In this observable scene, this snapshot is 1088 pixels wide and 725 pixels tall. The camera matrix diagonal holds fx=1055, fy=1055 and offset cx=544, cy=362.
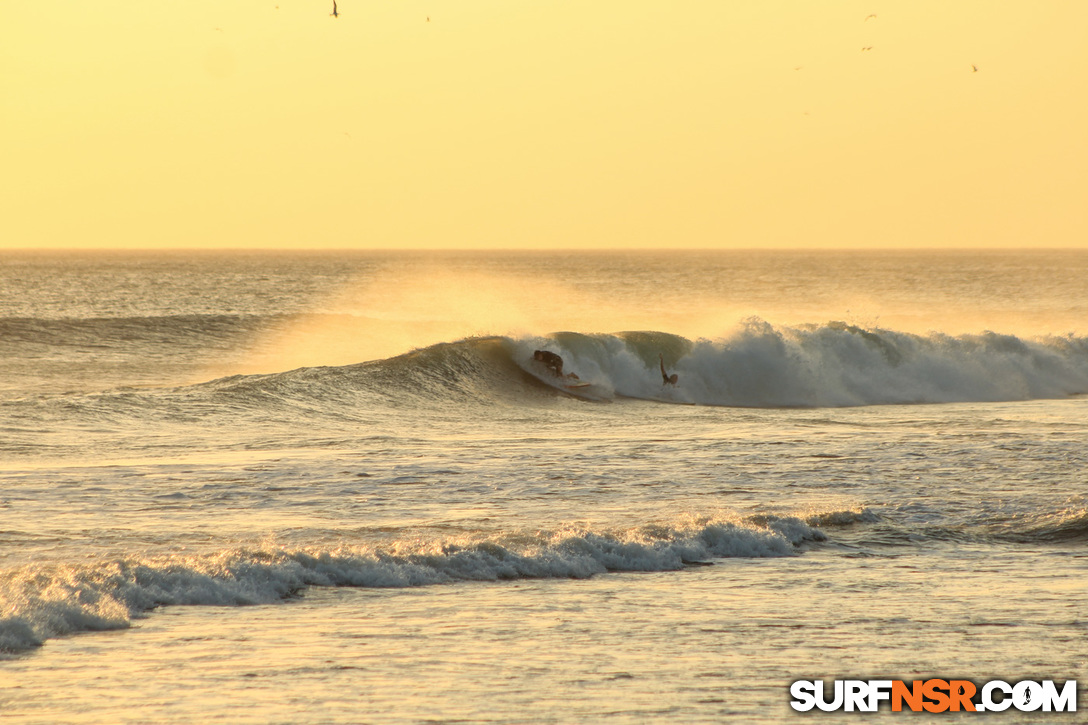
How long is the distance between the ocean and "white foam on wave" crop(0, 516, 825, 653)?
0.08ft

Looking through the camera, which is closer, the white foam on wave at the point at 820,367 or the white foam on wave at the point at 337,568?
the white foam on wave at the point at 337,568

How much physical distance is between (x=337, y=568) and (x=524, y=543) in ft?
5.25

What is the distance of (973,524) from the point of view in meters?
9.70

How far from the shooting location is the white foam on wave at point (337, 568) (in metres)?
6.68

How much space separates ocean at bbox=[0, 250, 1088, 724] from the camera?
563cm
